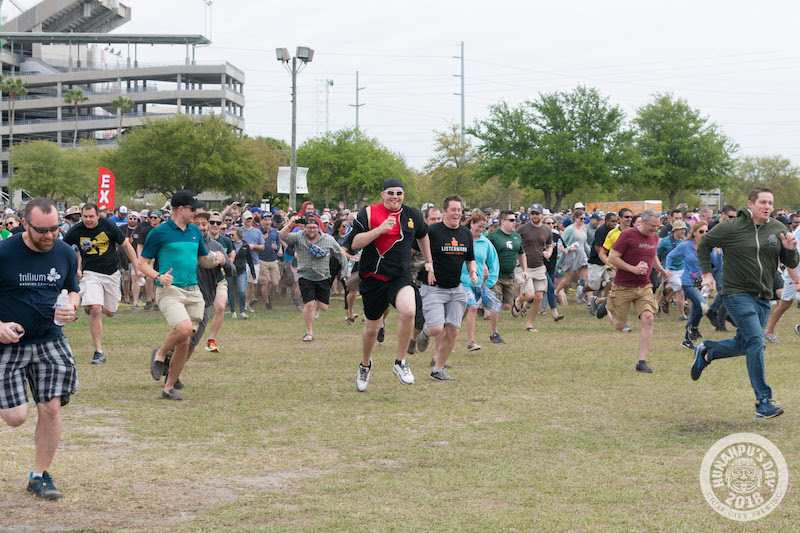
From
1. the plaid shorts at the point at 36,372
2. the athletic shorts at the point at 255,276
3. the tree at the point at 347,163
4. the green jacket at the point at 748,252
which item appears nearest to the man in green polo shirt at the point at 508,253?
the athletic shorts at the point at 255,276

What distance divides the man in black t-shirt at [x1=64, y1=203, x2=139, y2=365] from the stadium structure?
88.5 m

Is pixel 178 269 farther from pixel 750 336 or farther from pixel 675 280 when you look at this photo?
pixel 675 280

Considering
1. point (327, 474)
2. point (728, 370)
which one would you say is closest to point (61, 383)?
point (327, 474)

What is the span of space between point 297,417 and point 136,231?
1218 cm

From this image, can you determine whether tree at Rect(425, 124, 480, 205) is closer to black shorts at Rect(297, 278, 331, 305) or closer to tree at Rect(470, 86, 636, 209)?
tree at Rect(470, 86, 636, 209)

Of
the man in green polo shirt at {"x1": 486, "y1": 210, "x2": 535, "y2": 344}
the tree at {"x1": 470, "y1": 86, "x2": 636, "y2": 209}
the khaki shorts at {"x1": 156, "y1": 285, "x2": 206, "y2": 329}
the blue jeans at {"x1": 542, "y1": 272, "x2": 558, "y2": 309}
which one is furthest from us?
the tree at {"x1": 470, "y1": 86, "x2": 636, "y2": 209}

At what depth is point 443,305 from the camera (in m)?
10.2

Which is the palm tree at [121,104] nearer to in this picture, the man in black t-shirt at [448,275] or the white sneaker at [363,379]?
the man in black t-shirt at [448,275]

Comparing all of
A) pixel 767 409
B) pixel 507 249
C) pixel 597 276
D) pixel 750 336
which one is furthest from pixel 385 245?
pixel 597 276

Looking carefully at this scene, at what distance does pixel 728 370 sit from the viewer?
1034 centimetres

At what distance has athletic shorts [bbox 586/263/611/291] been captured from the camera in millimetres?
17359

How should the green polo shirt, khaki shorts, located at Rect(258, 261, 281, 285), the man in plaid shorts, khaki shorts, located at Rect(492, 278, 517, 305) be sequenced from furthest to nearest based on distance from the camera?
khaki shorts, located at Rect(258, 261, 281, 285) → khaki shorts, located at Rect(492, 278, 517, 305) → the green polo shirt → the man in plaid shorts

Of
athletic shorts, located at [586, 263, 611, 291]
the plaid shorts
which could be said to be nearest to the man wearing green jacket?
the plaid shorts

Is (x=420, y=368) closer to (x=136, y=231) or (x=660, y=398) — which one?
(x=660, y=398)
